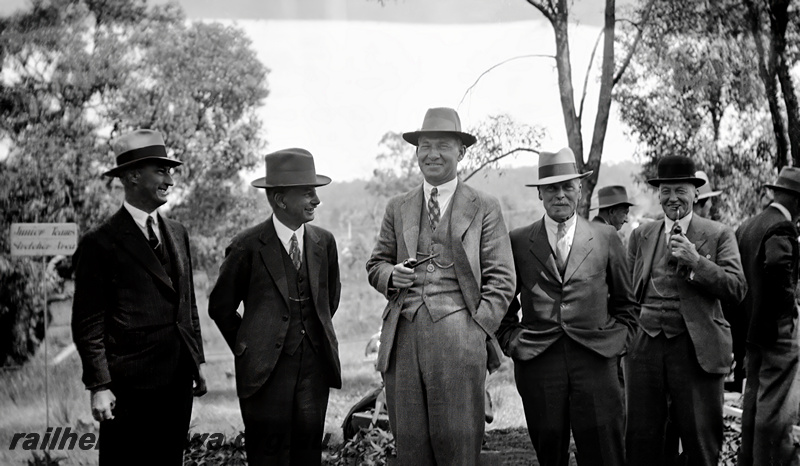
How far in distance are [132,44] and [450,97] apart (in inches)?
121

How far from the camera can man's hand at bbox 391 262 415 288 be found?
3.63 meters

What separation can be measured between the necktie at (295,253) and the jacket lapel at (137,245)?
0.65 m

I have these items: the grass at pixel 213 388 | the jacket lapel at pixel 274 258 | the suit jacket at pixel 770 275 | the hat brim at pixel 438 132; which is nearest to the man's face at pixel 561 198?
the hat brim at pixel 438 132

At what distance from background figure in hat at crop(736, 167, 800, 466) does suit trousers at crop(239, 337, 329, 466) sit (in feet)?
9.67

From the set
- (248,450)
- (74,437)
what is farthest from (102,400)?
(74,437)

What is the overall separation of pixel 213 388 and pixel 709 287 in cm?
466

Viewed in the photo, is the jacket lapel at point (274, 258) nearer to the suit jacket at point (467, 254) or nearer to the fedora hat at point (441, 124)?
the suit jacket at point (467, 254)

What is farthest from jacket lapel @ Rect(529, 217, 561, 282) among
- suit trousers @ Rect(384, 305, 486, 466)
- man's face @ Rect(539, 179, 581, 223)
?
suit trousers @ Rect(384, 305, 486, 466)

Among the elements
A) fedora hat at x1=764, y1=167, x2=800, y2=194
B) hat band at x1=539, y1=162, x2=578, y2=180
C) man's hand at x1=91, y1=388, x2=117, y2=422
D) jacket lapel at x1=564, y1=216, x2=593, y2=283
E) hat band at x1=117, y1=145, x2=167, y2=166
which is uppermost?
hat band at x1=117, y1=145, x2=167, y2=166

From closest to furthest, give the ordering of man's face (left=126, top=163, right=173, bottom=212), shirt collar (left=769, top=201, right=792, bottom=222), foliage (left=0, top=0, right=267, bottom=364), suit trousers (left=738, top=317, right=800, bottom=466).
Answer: man's face (left=126, top=163, right=173, bottom=212) < suit trousers (left=738, top=317, right=800, bottom=466) < shirt collar (left=769, top=201, right=792, bottom=222) < foliage (left=0, top=0, right=267, bottom=364)

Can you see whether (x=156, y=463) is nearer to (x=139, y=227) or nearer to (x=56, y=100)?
(x=139, y=227)

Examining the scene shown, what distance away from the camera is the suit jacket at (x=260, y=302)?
3.91 m

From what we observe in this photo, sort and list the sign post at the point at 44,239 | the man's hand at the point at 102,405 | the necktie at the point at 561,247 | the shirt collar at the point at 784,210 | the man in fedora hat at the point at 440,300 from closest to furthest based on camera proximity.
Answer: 1. the man's hand at the point at 102,405
2. the man in fedora hat at the point at 440,300
3. the necktie at the point at 561,247
4. the shirt collar at the point at 784,210
5. the sign post at the point at 44,239

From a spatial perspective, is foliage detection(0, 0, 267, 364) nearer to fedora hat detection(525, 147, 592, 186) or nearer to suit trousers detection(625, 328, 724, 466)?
fedora hat detection(525, 147, 592, 186)
